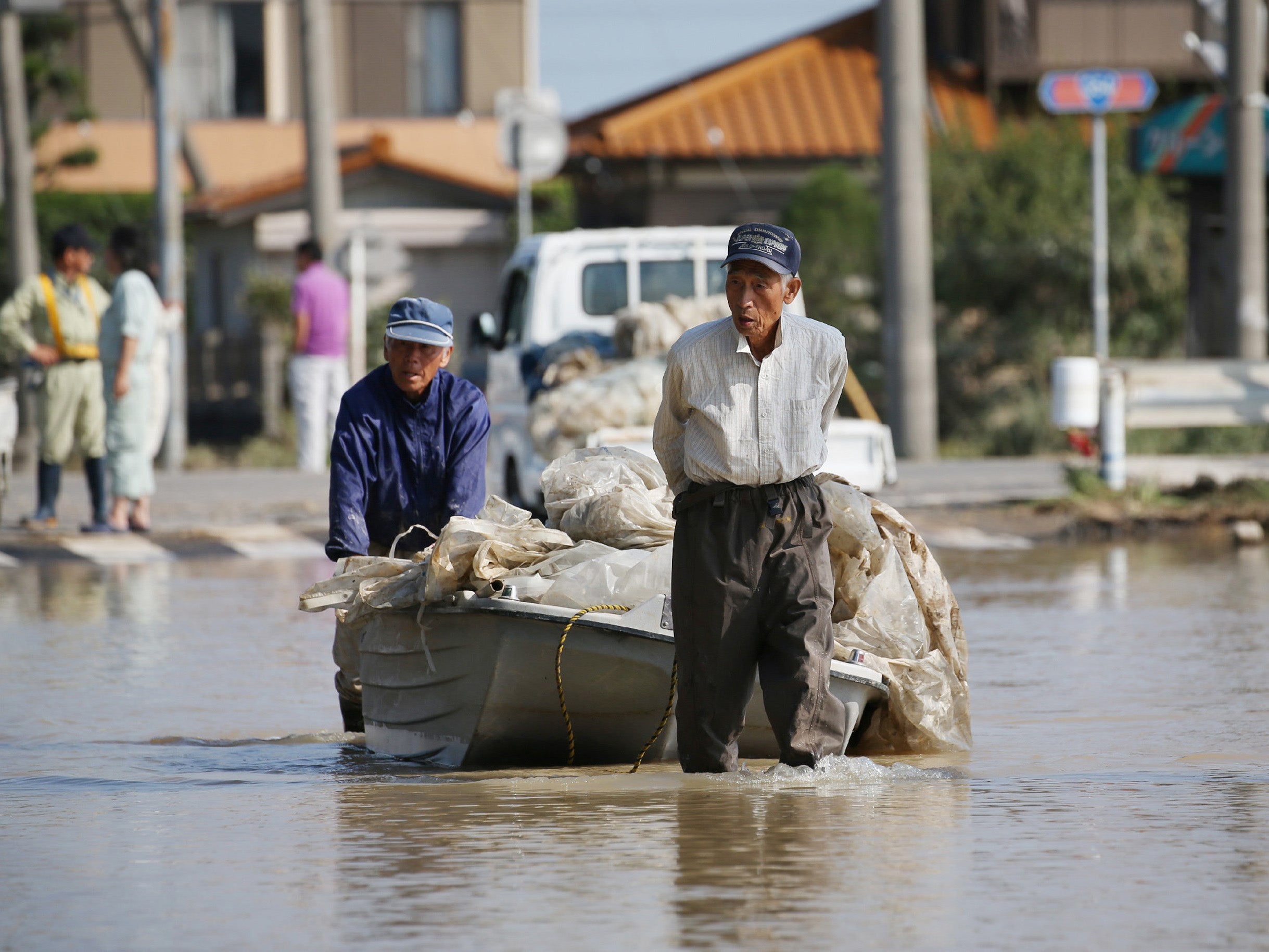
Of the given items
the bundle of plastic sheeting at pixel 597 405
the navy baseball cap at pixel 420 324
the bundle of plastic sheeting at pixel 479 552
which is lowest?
the bundle of plastic sheeting at pixel 479 552

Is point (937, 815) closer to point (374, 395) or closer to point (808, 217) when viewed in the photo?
point (374, 395)

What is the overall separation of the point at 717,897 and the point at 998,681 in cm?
432

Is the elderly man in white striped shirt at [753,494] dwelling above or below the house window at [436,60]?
below

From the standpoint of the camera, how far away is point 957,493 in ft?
58.6

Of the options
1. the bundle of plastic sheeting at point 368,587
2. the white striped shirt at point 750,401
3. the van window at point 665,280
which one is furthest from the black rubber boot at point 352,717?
the van window at point 665,280

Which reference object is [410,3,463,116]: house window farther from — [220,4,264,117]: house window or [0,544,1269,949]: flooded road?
[0,544,1269,949]: flooded road

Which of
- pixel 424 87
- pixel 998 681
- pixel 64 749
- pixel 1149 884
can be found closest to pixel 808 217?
pixel 424 87

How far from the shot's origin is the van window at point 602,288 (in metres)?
15.4

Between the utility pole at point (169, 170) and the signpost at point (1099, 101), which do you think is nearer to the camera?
the signpost at point (1099, 101)

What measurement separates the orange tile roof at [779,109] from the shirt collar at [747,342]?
2368cm

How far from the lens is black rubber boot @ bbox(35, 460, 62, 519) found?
632 inches

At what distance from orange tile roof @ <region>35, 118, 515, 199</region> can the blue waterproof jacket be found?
3128cm

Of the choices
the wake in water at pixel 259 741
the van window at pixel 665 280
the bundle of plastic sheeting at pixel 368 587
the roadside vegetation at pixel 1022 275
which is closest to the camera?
the bundle of plastic sheeting at pixel 368 587

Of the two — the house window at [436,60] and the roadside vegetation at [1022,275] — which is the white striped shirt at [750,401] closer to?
the roadside vegetation at [1022,275]
